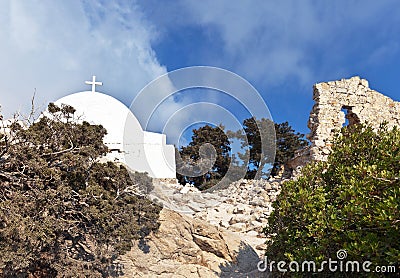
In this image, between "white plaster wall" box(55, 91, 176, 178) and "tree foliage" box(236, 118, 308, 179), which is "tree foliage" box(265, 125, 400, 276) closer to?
"white plaster wall" box(55, 91, 176, 178)

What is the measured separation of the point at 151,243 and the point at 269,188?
7.66 meters

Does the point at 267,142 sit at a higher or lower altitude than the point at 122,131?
higher

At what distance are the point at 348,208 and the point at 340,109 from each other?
8.03 m

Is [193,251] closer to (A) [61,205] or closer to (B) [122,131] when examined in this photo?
(A) [61,205]

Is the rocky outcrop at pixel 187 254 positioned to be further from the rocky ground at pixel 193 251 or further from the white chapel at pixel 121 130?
the white chapel at pixel 121 130

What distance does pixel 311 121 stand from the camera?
1102cm

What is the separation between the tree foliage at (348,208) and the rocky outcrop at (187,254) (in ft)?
5.43

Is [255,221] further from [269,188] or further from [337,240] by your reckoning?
[337,240]

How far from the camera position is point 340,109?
35.6ft

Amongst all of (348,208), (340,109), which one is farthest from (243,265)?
(340,109)

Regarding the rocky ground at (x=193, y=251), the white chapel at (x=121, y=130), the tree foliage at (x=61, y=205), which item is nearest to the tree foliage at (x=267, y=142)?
the white chapel at (x=121, y=130)

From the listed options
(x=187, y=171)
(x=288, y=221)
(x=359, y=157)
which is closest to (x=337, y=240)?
(x=288, y=221)

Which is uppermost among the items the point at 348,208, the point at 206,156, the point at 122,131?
the point at 206,156

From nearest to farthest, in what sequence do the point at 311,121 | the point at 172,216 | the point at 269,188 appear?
the point at 172,216 → the point at 311,121 → the point at 269,188
